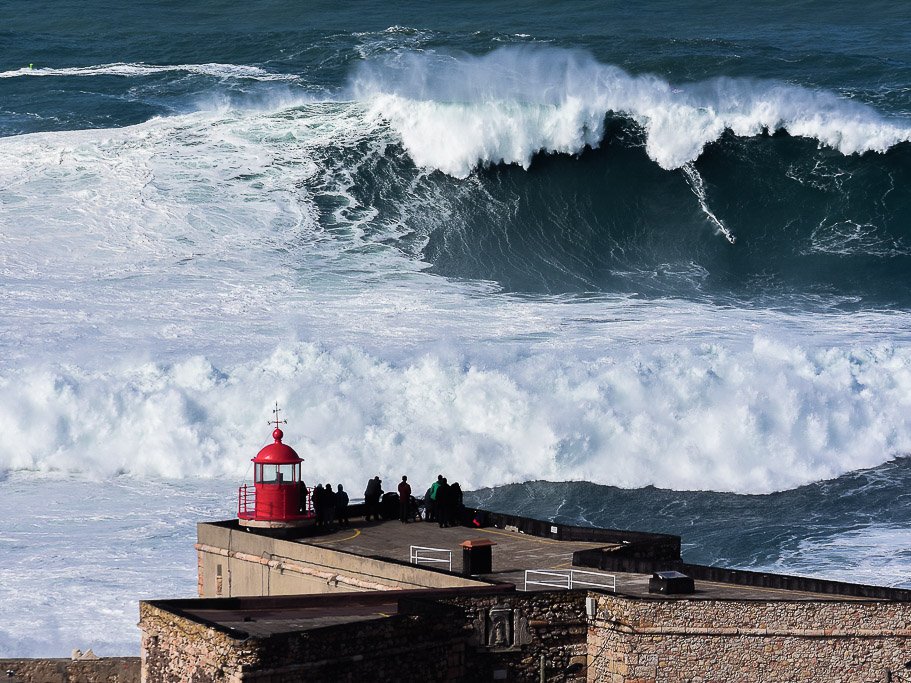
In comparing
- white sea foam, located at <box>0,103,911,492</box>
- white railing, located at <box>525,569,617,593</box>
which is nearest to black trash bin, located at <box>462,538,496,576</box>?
white railing, located at <box>525,569,617,593</box>

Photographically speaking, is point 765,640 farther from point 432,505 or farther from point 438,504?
point 432,505

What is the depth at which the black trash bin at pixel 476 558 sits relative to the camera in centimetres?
1764

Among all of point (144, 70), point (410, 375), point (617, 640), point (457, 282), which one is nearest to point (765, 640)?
point (617, 640)

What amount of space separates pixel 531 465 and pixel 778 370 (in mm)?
5089

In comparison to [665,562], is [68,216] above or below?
above

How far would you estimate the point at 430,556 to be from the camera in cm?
1880

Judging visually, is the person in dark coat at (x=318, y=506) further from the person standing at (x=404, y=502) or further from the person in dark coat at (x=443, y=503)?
the person in dark coat at (x=443, y=503)

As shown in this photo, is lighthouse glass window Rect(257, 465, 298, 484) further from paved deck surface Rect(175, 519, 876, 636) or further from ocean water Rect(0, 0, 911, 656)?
ocean water Rect(0, 0, 911, 656)

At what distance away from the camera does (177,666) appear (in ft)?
49.8

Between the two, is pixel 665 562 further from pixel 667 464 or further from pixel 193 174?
pixel 193 174

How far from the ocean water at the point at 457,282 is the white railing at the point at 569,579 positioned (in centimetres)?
658

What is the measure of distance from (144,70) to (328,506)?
3792 centimetres

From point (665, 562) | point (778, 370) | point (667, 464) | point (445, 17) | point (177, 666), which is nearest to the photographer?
point (177, 666)

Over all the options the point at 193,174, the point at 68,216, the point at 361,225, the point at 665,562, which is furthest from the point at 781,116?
the point at 665,562
